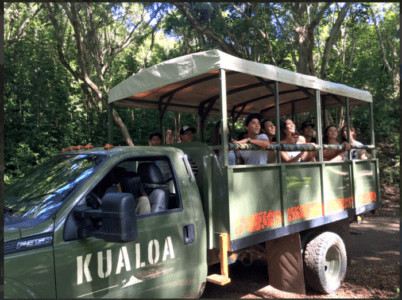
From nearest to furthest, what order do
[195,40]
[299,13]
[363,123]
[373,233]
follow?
[373,233]
[299,13]
[195,40]
[363,123]

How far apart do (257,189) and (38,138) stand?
923cm

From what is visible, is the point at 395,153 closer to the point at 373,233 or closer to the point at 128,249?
the point at 373,233

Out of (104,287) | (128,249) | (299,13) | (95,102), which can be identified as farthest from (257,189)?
(95,102)

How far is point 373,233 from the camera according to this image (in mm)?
8047

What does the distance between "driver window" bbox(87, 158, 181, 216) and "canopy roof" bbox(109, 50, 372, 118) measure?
1.11 metres

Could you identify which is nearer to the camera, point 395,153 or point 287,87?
point 287,87

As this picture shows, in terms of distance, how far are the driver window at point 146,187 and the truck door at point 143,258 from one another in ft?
0.03

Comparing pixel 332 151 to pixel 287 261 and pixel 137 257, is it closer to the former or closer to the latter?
pixel 287 261

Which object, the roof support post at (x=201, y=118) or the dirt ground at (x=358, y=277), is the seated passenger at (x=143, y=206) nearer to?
the dirt ground at (x=358, y=277)


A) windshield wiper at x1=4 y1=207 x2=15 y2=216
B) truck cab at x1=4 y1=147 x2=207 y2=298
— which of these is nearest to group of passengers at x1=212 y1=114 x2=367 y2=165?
truck cab at x1=4 y1=147 x2=207 y2=298

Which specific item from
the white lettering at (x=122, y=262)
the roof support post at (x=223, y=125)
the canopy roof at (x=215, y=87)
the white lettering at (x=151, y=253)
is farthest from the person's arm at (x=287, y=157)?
the white lettering at (x=122, y=262)

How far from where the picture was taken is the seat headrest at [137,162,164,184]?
319 centimetres

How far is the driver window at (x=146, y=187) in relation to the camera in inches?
119

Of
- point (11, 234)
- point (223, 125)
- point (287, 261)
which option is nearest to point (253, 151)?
point (223, 125)
